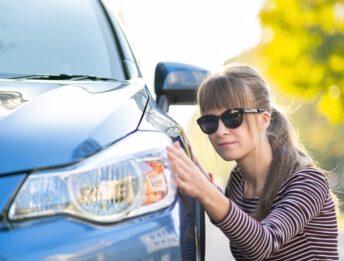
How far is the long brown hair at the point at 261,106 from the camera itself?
2.78m

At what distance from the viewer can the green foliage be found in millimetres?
18812

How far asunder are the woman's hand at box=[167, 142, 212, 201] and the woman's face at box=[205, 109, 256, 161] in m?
0.59

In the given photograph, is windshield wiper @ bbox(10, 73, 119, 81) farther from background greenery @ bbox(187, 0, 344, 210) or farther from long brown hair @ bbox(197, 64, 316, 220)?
background greenery @ bbox(187, 0, 344, 210)

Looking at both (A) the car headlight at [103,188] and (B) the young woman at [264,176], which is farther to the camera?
(B) the young woman at [264,176]

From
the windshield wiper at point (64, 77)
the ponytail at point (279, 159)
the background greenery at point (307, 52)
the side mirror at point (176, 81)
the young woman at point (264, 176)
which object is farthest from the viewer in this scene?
the background greenery at point (307, 52)

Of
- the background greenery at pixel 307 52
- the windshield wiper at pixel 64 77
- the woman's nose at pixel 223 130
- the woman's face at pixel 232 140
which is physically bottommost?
the background greenery at pixel 307 52

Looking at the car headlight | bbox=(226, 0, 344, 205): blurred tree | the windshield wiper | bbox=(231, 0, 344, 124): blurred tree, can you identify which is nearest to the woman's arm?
the car headlight

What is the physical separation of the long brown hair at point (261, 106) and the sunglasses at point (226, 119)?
3 centimetres

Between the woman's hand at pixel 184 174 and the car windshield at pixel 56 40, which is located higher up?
the car windshield at pixel 56 40

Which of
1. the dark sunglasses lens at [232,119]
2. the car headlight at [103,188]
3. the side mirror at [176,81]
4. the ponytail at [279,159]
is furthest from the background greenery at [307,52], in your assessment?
the car headlight at [103,188]

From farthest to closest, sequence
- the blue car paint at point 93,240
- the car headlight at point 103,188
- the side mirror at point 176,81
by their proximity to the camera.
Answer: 1. the side mirror at point 176,81
2. the car headlight at point 103,188
3. the blue car paint at point 93,240

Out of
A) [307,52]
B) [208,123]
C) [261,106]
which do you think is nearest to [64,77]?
[208,123]

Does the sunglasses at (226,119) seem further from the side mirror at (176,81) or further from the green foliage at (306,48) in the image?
the green foliage at (306,48)

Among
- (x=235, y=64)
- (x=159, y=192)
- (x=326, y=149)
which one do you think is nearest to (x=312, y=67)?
(x=326, y=149)
